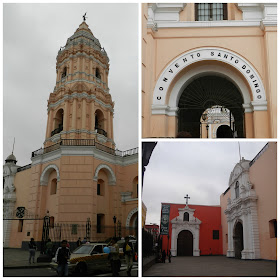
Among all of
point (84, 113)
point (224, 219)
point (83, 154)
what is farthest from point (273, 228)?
point (84, 113)

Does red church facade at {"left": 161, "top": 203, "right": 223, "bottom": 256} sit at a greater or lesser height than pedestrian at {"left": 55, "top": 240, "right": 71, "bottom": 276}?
greater

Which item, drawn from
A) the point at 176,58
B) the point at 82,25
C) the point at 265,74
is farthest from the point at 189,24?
the point at 82,25

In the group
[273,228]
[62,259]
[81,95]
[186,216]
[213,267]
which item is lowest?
[62,259]

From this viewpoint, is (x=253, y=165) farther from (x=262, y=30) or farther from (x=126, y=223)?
(x=126, y=223)

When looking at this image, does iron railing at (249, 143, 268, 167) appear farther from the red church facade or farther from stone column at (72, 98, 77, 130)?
stone column at (72, 98, 77, 130)

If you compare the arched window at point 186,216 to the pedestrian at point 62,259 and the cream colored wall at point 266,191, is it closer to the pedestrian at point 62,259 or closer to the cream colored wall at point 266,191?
the cream colored wall at point 266,191

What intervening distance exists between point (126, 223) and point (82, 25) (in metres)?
10.6

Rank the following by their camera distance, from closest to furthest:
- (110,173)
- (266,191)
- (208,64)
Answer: (266,191), (208,64), (110,173)

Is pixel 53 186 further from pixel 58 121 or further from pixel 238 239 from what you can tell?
pixel 238 239

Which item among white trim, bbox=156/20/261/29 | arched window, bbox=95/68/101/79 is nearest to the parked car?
white trim, bbox=156/20/261/29

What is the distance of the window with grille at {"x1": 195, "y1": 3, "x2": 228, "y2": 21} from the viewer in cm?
720

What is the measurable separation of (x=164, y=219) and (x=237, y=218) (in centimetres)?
107

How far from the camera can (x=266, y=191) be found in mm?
5199

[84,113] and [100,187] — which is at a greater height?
[84,113]
